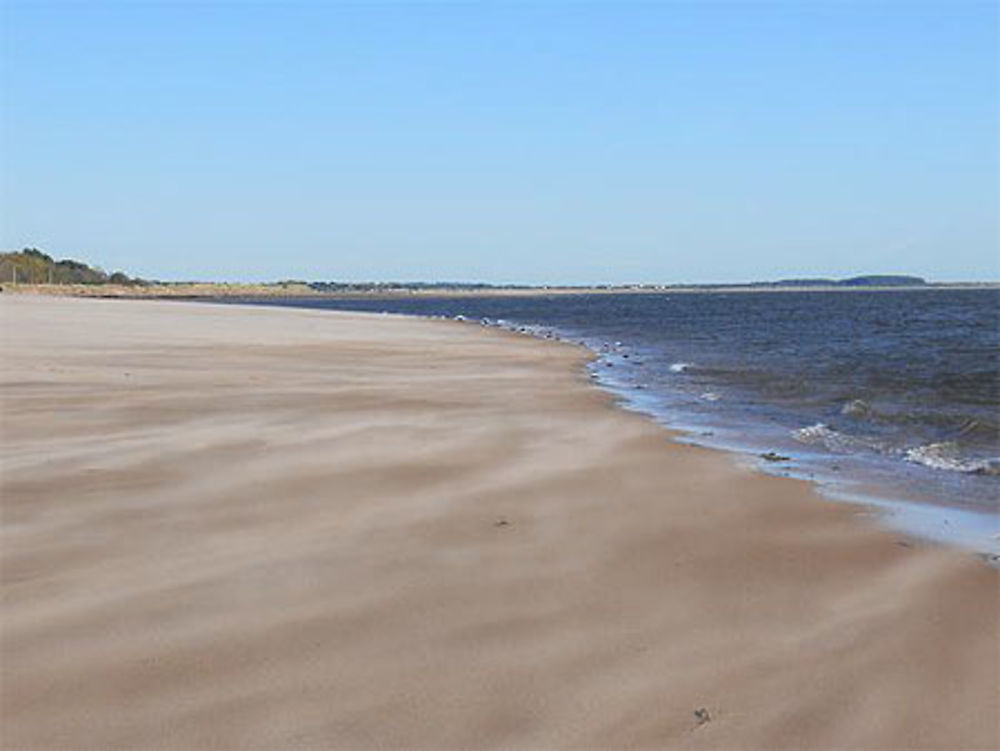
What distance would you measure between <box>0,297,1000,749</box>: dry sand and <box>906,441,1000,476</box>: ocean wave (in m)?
2.35

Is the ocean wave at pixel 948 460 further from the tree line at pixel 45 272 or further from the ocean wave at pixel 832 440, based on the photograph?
the tree line at pixel 45 272

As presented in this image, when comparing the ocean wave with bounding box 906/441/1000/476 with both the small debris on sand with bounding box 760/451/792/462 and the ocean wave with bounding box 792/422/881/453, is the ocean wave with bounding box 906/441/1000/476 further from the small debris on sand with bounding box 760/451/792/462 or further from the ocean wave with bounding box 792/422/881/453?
the small debris on sand with bounding box 760/451/792/462

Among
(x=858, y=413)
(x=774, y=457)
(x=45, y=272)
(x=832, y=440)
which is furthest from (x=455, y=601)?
(x=45, y=272)

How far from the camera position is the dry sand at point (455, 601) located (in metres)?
3.67

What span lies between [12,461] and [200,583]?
147 inches

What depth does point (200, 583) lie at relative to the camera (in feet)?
16.8

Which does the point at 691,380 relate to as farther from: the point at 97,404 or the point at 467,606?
the point at 467,606

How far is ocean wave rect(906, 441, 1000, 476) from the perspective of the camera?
377 inches

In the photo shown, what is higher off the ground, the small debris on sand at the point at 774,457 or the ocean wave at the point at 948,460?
the small debris on sand at the point at 774,457

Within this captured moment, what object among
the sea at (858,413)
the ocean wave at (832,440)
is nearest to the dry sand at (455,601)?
the sea at (858,413)

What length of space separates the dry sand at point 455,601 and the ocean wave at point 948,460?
92.5 inches

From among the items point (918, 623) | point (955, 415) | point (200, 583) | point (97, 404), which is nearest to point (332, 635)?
point (200, 583)

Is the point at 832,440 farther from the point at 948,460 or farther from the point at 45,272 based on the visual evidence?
the point at 45,272

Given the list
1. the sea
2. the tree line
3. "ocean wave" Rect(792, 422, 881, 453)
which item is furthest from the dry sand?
the tree line
